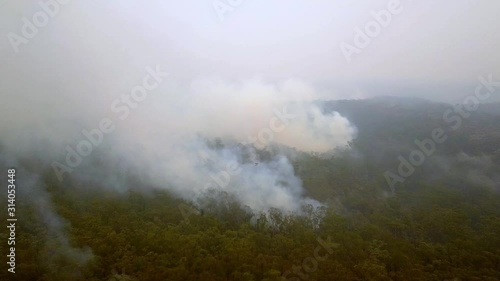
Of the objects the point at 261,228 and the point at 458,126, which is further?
the point at 458,126

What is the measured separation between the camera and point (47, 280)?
Result: 41750 mm

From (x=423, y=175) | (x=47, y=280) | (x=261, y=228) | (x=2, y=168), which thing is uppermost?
(x=423, y=175)

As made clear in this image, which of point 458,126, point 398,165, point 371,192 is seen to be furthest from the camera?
point 458,126

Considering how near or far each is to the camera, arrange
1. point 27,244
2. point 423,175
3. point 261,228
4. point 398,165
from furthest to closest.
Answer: point 398,165 → point 423,175 → point 261,228 → point 27,244

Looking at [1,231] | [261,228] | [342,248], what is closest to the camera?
[1,231]

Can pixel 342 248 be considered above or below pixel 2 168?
below

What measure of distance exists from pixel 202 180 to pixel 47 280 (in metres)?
64.2

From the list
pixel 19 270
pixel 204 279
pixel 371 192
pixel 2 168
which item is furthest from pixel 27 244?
pixel 371 192

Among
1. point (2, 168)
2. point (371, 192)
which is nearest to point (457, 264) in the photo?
point (371, 192)

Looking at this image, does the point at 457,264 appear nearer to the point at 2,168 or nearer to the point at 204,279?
the point at 204,279

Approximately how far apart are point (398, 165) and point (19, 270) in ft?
446

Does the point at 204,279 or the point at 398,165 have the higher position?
the point at 398,165

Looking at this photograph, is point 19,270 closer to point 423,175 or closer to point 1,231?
point 1,231

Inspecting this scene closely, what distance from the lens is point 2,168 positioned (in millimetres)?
93188
